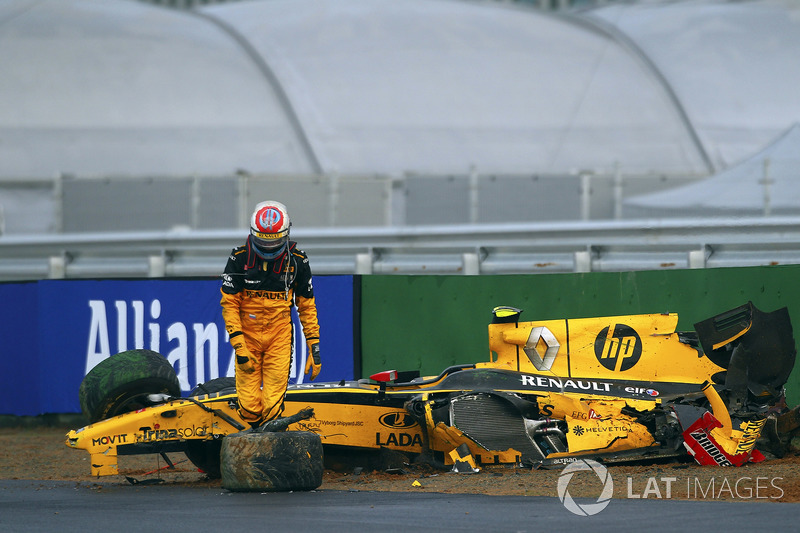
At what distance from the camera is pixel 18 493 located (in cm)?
918

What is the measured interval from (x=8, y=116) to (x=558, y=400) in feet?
88.4

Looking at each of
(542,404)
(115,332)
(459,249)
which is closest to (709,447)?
(542,404)

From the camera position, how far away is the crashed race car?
9344mm

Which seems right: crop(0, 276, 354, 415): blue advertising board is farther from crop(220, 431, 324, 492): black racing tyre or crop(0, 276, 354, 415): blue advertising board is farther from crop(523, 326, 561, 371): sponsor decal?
crop(220, 431, 324, 492): black racing tyre

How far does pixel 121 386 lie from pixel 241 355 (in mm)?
1221

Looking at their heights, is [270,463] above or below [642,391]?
below

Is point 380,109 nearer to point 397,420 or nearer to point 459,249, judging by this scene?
point 459,249

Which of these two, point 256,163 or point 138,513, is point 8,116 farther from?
point 138,513

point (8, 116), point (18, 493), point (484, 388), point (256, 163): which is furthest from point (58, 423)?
point (8, 116)

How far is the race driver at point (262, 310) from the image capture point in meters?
9.49

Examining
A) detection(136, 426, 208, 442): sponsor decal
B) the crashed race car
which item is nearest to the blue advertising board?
the crashed race car

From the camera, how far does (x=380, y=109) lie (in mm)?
34812

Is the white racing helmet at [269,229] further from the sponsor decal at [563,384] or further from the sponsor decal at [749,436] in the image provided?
the sponsor decal at [749,436]

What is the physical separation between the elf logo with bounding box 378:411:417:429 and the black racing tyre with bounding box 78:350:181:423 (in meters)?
1.84
